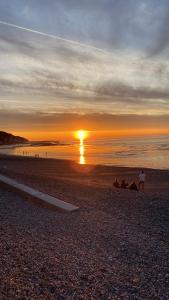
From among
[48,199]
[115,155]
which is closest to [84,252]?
[48,199]

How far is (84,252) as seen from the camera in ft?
29.4

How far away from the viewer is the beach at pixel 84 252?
6.70 metres

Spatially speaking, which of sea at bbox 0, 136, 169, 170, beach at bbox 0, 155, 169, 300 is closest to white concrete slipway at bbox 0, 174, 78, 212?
beach at bbox 0, 155, 169, 300

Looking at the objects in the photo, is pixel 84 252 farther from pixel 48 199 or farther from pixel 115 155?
pixel 115 155

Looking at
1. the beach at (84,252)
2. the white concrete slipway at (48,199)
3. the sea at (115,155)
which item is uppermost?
the sea at (115,155)

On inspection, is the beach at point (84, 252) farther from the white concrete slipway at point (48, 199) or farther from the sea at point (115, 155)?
the sea at point (115, 155)

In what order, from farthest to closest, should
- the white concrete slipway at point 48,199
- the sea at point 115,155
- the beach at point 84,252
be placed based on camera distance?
the sea at point 115,155 < the white concrete slipway at point 48,199 < the beach at point 84,252

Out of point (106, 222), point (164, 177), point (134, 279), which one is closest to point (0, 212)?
point (106, 222)

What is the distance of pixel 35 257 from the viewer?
27.0ft

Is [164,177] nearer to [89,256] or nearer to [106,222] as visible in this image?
[106,222]

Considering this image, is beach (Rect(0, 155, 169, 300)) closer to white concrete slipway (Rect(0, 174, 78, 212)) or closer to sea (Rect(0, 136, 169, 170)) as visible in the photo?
white concrete slipway (Rect(0, 174, 78, 212))

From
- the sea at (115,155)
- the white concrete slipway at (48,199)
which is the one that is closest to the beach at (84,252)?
the white concrete slipway at (48,199)

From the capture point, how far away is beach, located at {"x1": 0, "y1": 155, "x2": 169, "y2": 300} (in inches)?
264

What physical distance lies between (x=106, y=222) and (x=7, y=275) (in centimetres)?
603
